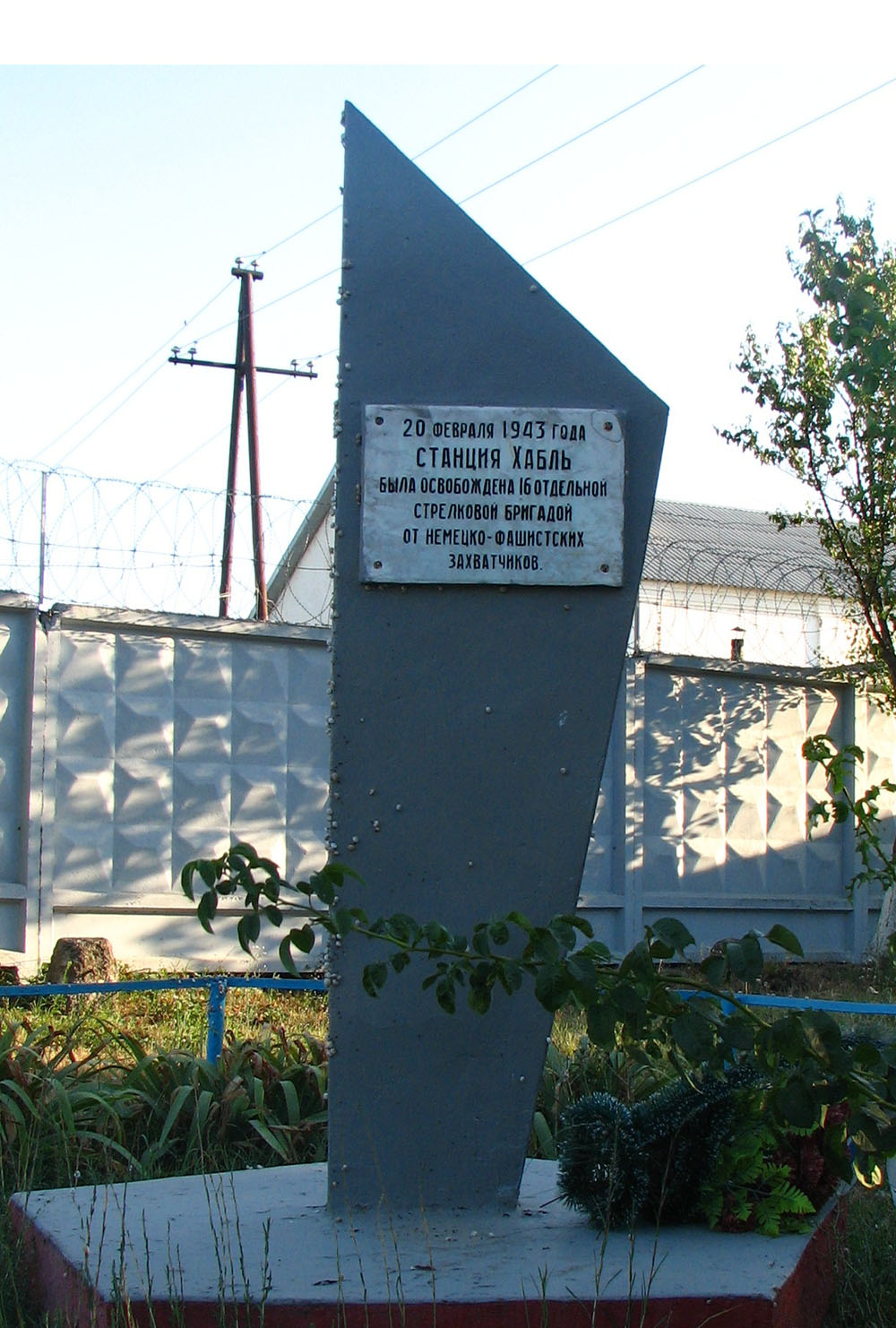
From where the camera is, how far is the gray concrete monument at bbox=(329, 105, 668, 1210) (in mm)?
3055

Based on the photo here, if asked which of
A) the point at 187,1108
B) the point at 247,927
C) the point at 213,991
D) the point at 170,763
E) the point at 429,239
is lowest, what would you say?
the point at 187,1108

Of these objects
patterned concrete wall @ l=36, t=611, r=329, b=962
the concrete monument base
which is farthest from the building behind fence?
the concrete monument base

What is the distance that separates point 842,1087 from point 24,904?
6.15 meters

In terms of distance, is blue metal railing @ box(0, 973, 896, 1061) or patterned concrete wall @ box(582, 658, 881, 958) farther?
patterned concrete wall @ box(582, 658, 881, 958)

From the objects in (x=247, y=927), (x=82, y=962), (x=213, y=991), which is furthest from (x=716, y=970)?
(x=82, y=962)

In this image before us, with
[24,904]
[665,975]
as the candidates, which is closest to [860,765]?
[24,904]

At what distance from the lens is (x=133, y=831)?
321 inches

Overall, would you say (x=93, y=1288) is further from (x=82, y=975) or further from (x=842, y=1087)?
(x=82, y=975)

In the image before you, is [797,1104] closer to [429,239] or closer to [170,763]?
[429,239]

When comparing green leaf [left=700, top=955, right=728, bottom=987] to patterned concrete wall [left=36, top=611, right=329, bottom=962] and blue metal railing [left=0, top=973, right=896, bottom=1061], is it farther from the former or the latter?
patterned concrete wall [left=36, top=611, right=329, bottom=962]

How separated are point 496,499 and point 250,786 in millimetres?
5648

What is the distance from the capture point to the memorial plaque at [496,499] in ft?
10.2

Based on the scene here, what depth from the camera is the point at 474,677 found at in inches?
123

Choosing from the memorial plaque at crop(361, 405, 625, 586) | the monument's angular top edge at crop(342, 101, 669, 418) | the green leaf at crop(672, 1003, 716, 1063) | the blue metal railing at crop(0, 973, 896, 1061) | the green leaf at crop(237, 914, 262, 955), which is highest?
the monument's angular top edge at crop(342, 101, 669, 418)
